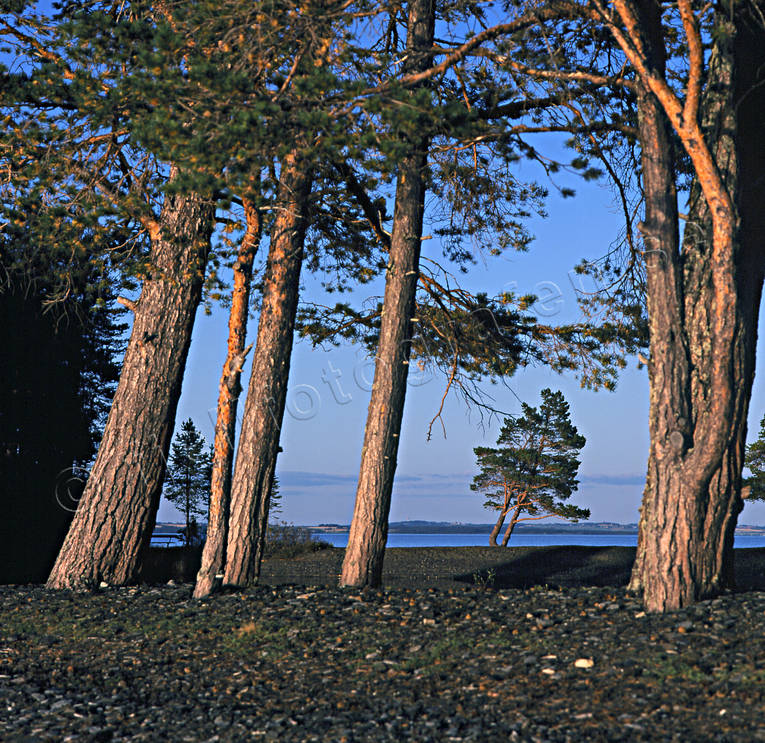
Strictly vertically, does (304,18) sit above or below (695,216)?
above

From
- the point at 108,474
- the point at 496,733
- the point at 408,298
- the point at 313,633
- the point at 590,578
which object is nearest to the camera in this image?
the point at 496,733

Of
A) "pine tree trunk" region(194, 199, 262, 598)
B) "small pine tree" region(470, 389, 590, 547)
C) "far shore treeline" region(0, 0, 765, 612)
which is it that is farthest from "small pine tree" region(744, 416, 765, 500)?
"pine tree trunk" region(194, 199, 262, 598)

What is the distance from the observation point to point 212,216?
1038 cm

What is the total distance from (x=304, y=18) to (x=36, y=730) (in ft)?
21.1

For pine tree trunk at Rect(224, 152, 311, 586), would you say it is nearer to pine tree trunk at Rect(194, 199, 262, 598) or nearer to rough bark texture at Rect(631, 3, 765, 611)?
pine tree trunk at Rect(194, 199, 262, 598)

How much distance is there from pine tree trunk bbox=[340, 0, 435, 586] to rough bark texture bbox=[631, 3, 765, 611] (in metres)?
2.77

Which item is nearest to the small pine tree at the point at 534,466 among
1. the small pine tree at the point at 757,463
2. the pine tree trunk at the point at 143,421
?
the small pine tree at the point at 757,463

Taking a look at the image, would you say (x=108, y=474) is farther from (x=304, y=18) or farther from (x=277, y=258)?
(x=304, y=18)

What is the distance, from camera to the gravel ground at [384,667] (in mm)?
4648

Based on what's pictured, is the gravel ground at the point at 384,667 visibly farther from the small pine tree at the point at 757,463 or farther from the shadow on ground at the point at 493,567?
the small pine tree at the point at 757,463

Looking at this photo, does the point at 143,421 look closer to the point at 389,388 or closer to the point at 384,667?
the point at 389,388

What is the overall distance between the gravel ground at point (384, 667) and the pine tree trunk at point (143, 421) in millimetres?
1131

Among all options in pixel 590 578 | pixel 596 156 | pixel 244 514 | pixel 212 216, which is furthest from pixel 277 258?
pixel 590 578

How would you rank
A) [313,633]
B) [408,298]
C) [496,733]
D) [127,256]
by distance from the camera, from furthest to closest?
[127,256], [408,298], [313,633], [496,733]
